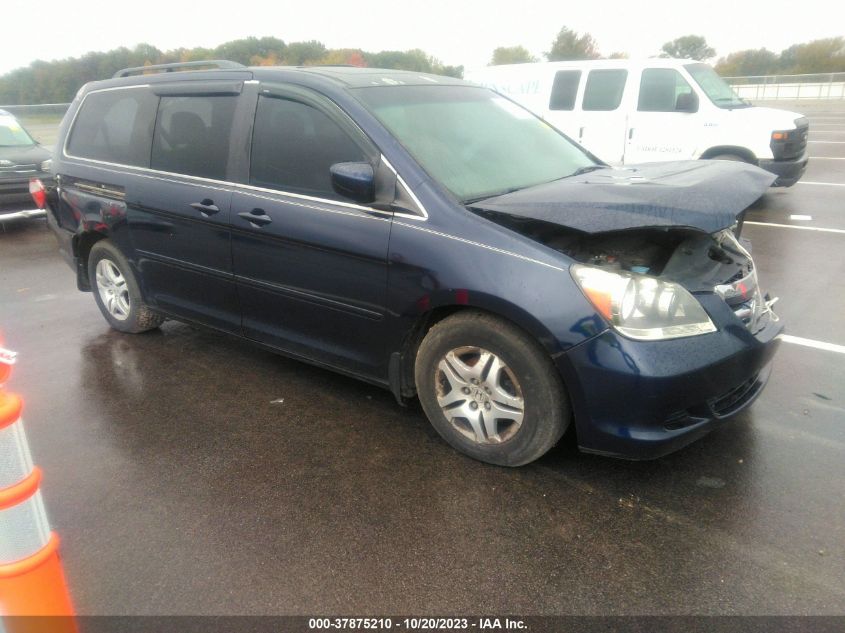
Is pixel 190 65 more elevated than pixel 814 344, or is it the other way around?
pixel 190 65

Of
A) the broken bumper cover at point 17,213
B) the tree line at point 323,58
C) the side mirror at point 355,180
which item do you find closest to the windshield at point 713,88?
the tree line at point 323,58

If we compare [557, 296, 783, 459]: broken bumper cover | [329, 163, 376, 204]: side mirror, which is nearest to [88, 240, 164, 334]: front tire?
[329, 163, 376, 204]: side mirror

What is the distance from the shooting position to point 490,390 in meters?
3.11

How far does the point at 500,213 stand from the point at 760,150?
8026 mm

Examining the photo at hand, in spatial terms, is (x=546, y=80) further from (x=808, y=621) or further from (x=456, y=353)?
(x=808, y=621)

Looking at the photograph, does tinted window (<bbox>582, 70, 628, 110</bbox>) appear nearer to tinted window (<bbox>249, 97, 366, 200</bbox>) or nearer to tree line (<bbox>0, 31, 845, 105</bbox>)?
tree line (<bbox>0, 31, 845, 105</bbox>)

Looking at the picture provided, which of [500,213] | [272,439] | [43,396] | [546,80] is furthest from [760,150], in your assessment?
[43,396]

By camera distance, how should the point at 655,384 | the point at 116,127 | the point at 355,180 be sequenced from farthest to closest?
the point at 116,127 → the point at 355,180 → the point at 655,384

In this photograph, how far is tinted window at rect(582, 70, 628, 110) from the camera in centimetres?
1055

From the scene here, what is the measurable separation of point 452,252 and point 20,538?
6.51 ft

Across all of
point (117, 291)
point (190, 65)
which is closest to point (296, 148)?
point (190, 65)

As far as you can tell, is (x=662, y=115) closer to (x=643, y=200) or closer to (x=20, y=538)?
(x=643, y=200)

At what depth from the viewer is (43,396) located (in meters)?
4.20

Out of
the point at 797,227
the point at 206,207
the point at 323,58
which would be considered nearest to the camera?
the point at 206,207
